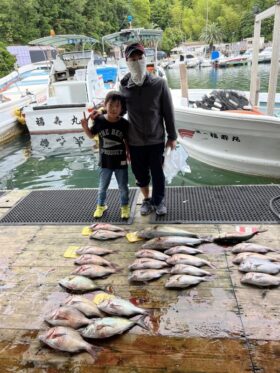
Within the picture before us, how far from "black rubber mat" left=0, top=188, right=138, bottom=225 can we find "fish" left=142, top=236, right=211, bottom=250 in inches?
23.9

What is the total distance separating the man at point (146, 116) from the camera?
3115 millimetres

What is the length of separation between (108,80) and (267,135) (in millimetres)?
10404

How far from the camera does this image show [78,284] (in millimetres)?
2537

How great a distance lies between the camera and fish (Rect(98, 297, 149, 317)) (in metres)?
2.20

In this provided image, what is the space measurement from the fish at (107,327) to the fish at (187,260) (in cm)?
70

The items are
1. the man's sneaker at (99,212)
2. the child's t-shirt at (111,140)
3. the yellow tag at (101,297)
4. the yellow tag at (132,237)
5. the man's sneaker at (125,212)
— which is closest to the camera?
the yellow tag at (101,297)

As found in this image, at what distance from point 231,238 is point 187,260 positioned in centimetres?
57

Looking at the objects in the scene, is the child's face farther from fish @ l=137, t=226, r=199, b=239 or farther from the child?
fish @ l=137, t=226, r=199, b=239

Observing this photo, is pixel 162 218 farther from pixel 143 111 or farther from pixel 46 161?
pixel 46 161

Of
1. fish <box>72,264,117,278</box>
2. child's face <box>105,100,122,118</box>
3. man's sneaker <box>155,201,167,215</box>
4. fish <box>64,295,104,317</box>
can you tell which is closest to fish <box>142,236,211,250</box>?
fish <box>72,264,117,278</box>

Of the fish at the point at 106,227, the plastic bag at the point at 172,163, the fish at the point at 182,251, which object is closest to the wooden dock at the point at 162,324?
the fish at the point at 182,251

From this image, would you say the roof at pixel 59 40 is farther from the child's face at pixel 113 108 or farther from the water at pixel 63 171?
the child's face at pixel 113 108

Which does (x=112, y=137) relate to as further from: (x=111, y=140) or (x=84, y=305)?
(x=84, y=305)

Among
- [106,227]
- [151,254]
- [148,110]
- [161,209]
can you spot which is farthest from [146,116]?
[151,254]
